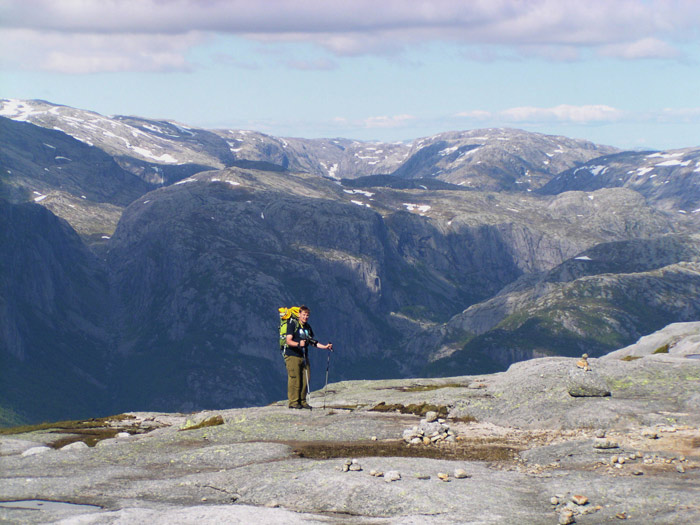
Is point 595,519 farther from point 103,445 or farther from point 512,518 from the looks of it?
point 103,445

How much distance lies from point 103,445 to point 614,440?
2811 cm

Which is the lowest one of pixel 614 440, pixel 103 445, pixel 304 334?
pixel 103 445

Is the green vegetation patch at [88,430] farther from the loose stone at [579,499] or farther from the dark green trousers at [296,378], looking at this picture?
the loose stone at [579,499]

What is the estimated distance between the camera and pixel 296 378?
45375 millimetres

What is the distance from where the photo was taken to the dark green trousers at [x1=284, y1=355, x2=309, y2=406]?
1708 inches

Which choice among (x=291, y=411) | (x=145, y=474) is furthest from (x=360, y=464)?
(x=291, y=411)

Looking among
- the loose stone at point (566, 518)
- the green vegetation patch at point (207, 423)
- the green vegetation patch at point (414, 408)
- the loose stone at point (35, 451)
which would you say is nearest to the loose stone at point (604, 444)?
the loose stone at point (566, 518)

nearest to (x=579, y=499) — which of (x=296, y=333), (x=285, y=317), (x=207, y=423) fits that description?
(x=296, y=333)

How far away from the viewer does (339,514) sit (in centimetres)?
2583

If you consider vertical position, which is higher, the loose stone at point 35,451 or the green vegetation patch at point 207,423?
the loose stone at point 35,451

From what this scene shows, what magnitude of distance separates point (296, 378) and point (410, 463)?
50.3 feet

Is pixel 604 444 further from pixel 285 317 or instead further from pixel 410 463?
pixel 285 317

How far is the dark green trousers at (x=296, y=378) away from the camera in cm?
4338

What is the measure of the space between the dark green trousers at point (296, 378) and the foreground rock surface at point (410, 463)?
1.49 m
